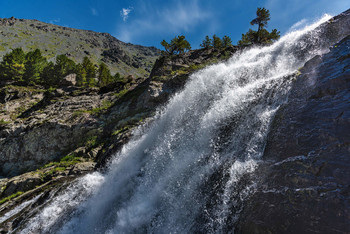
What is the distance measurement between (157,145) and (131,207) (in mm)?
5120

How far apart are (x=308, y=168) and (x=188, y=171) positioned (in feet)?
19.0

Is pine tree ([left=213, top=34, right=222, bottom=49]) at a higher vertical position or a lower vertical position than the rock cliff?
higher

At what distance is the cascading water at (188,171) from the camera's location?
7.95 metres

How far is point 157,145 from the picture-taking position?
14.0 metres

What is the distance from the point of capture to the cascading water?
7.95 m

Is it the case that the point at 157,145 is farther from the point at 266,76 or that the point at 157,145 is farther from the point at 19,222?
the point at 266,76

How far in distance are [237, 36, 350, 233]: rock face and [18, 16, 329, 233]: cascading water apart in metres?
0.72

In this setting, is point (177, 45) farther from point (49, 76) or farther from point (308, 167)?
point (49, 76)

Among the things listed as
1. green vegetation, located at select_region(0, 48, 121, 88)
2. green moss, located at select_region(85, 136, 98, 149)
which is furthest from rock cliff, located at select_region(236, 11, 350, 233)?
green vegetation, located at select_region(0, 48, 121, 88)

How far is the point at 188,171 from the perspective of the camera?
1025 centimetres

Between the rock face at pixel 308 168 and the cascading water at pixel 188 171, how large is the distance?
2.35 feet

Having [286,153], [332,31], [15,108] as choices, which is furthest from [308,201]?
[15,108]

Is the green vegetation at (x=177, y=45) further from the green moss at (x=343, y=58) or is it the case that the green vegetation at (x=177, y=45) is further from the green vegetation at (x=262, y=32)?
the green moss at (x=343, y=58)

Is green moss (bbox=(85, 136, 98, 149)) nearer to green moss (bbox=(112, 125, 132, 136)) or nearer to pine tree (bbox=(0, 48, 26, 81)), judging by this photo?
green moss (bbox=(112, 125, 132, 136))
